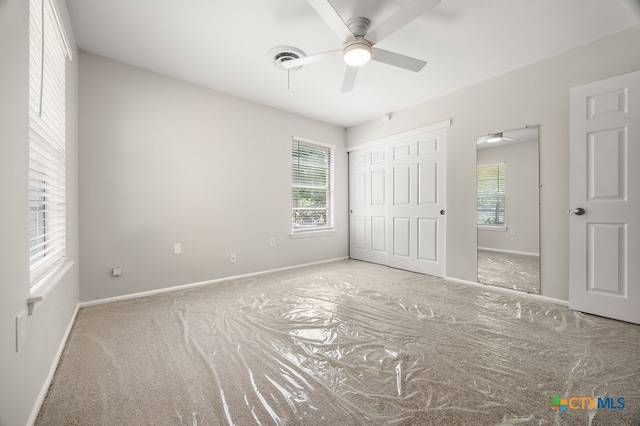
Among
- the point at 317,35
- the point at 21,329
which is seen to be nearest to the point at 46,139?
the point at 21,329

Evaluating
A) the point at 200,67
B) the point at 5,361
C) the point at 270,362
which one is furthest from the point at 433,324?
the point at 200,67

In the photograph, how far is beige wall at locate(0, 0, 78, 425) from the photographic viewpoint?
40.1 inches

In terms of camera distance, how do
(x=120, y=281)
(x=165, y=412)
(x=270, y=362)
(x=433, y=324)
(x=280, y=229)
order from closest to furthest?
(x=165, y=412), (x=270, y=362), (x=433, y=324), (x=120, y=281), (x=280, y=229)

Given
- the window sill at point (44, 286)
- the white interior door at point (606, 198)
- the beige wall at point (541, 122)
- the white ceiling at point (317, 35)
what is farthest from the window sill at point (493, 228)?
the window sill at point (44, 286)

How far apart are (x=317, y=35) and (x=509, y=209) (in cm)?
289

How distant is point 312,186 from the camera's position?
4.84 m

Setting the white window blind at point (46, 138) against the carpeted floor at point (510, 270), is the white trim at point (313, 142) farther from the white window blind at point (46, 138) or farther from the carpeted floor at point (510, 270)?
the carpeted floor at point (510, 270)

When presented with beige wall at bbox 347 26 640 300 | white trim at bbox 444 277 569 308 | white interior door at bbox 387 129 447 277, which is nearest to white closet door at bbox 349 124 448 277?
white interior door at bbox 387 129 447 277

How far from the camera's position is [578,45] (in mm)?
2639

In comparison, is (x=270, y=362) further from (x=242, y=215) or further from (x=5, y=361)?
(x=242, y=215)

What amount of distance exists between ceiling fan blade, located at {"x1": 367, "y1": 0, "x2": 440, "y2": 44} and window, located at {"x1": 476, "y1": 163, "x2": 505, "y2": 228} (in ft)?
7.37

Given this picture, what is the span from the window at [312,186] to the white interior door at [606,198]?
3.40 meters

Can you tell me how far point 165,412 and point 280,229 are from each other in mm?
3093

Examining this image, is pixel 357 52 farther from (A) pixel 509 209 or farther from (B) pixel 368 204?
(B) pixel 368 204
